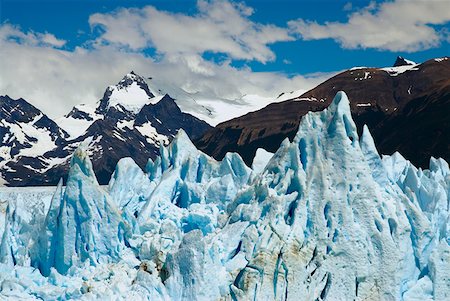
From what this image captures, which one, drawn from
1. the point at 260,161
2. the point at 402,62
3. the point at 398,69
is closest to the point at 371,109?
the point at 398,69

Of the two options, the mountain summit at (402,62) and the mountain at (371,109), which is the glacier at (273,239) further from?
the mountain summit at (402,62)

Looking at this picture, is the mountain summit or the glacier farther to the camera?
the mountain summit

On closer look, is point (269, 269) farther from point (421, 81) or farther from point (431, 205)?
point (421, 81)

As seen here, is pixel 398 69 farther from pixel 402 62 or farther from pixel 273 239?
pixel 273 239

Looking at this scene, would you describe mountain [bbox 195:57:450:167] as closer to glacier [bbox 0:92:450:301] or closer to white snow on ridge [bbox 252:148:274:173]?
white snow on ridge [bbox 252:148:274:173]

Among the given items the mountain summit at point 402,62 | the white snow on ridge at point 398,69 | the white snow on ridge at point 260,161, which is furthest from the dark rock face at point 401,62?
the white snow on ridge at point 260,161

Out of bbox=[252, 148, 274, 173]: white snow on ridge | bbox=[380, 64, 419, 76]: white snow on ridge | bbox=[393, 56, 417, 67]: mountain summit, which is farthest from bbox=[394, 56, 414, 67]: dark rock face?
bbox=[252, 148, 274, 173]: white snow on ridge

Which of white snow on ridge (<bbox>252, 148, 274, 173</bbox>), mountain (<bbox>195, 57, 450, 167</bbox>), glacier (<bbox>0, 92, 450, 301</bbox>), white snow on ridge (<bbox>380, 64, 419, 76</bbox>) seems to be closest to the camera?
glacier (<bbox>0, 92, 450, 301</bbox>)
